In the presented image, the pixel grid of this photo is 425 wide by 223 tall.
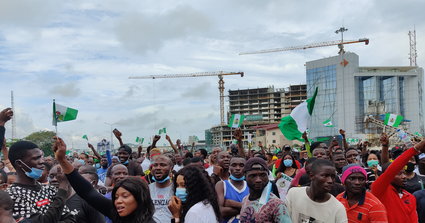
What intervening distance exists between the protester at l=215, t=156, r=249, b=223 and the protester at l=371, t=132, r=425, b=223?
67.4 inches

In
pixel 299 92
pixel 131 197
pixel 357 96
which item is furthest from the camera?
pixel 299 92

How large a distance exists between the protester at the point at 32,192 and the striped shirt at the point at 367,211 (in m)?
3.15

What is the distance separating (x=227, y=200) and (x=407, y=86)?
7798 cm

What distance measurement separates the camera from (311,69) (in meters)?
73.1

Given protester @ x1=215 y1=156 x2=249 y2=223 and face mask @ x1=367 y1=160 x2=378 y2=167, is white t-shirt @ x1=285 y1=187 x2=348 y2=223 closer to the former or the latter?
protester @ x1=215 y1=156 x2=249 y2=223

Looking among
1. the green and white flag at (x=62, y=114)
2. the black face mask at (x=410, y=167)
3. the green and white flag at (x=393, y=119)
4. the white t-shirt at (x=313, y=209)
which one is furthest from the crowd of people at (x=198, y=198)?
the green and white flag at (x=393, y=119)

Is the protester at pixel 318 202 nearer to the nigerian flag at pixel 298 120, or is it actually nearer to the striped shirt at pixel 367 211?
the striped shirt at pixel 367 211

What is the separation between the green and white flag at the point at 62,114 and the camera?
4.89 m

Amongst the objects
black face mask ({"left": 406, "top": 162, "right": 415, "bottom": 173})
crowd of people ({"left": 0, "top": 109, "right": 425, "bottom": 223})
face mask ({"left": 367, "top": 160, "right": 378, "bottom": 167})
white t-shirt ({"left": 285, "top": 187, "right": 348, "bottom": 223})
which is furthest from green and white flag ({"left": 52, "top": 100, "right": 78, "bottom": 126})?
face mask ({"left": 367, "top": 160, "right": 378, "bottom": 167})

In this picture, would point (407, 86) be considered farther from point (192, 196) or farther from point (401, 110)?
point (192, 196)

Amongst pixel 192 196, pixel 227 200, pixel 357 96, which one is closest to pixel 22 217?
pixel 192 196

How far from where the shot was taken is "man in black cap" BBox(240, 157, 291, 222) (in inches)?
124

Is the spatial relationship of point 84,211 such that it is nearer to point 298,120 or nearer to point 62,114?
point 62,114

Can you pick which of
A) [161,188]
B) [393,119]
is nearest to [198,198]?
[161,188]
